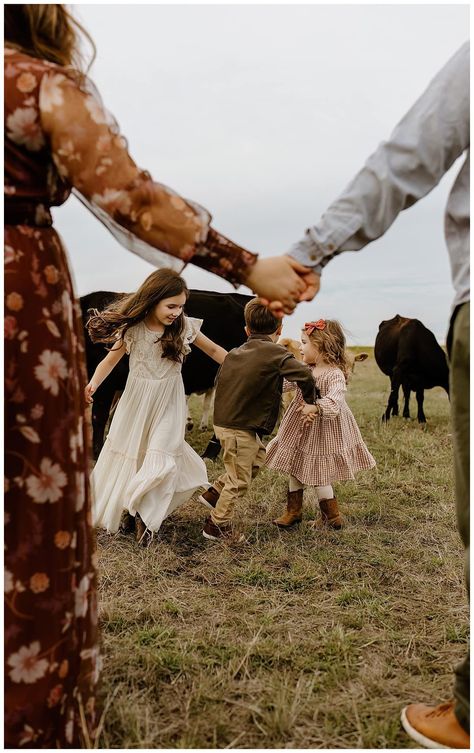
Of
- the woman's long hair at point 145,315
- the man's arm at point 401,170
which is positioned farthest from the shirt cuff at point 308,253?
the woman's long hair at point 145,315

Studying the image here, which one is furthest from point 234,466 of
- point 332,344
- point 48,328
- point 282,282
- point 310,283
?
point 48,328

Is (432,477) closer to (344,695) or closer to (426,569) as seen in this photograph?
(426,569)

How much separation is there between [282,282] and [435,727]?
1.56 metres

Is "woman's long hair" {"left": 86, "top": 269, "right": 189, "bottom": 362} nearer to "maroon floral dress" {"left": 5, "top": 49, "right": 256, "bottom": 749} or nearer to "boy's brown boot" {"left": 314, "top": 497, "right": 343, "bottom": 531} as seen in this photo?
"boy's brown boot" {"left": 314, "top": 497, "right": 343, "bottom": 531}

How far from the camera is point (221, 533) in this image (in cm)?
472

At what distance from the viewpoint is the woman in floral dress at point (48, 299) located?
74.2 inches

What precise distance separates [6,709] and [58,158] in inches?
60.2

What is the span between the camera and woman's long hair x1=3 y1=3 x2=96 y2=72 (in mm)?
1998

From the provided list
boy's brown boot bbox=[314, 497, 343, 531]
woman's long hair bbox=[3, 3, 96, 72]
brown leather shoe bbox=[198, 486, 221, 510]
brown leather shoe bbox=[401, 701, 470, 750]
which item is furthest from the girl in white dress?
woman's long hair bbox=[3, 3, 96, 72]

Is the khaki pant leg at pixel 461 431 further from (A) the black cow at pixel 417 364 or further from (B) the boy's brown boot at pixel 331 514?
(A) the black cow at pixel 417 364

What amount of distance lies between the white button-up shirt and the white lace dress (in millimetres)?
2631

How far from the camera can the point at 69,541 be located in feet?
6.89

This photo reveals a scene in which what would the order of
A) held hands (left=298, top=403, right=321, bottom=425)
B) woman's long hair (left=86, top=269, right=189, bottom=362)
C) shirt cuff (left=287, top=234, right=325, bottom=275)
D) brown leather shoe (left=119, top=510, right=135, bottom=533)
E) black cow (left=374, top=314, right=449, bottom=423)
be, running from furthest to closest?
black cow (left=374, top=314, right=449, bottom=423) → brown leather shoe (left=119, top=510, right=135, bottom=533) → held hands (left=298, top=403, right=321, bottom=425) → woman's long hair (left=86, top=269, right=189, bottom=362) → shirt cuff (left=287, top=234, right=325, bottom=275)

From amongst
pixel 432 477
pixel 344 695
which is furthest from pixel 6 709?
pixel 432 477
